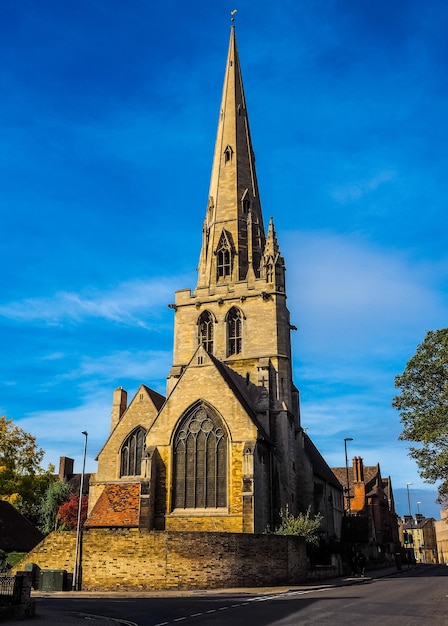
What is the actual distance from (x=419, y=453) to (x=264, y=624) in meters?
17.3

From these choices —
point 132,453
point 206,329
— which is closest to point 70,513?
point 132,453

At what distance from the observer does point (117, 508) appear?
33.4 metres

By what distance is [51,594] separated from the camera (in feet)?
80.1

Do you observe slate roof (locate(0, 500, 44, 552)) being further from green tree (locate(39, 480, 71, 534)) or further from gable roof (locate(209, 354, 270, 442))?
gable roof (locate(209, 354, 270, 442))

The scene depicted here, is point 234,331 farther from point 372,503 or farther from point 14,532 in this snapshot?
point 372,503

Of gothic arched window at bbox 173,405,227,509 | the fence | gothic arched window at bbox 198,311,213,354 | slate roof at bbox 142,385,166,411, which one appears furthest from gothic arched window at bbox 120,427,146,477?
the fence

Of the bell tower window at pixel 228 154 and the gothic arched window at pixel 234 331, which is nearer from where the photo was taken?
the gothic arched window at pixel 234 331

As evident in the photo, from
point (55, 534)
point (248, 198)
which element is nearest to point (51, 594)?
point (55, 534)

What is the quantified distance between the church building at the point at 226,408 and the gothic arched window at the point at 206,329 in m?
0.08

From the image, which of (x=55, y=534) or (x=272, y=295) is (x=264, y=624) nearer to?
(x=55, y=534)

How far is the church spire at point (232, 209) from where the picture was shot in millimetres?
45312

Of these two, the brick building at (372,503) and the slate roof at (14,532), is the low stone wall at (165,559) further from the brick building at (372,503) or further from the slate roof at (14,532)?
→ the brick building at (372,503)

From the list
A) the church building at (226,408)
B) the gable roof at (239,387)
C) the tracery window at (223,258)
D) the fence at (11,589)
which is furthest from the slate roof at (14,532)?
the tracery window at (223,258)

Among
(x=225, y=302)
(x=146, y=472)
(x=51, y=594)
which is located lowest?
(x=51, y=594)
